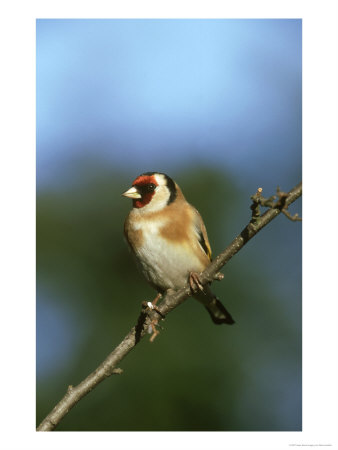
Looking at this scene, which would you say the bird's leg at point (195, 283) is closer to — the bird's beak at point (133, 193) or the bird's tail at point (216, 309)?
the bird's beak at point (133, 193)

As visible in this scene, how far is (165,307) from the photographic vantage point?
9.74 feet

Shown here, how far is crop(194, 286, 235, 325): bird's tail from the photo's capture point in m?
4.40

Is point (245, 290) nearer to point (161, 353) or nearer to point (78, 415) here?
point (161, 353)

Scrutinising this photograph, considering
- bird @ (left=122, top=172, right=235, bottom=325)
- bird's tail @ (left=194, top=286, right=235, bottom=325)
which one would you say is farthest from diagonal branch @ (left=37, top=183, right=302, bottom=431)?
bird's tail @ (left=194, top=286, right=235, bottom=325)

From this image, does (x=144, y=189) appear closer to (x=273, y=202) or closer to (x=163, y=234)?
(x=163, y=234)

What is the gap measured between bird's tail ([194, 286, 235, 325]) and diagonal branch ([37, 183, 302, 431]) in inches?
51.7

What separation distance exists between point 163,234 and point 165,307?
0.95 m

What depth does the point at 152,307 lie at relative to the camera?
2926 mm

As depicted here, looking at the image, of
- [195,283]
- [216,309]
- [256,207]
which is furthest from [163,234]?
[256,207]

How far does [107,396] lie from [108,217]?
1.46 meters

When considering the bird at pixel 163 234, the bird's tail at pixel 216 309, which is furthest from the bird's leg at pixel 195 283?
the bird's tail at pixel 216 309

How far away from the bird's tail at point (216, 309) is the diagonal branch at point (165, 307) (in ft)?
4.31

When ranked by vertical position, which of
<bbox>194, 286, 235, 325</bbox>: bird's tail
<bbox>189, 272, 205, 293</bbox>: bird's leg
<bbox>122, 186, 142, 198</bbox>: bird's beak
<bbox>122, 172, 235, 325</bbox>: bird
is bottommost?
<bbox>194, 286, 235, 325</bbox>: bird's tail

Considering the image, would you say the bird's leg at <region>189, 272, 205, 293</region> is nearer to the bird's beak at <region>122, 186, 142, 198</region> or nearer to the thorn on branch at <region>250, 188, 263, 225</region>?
the thorn on branch at <region>250, 188, 263, 225</region>
